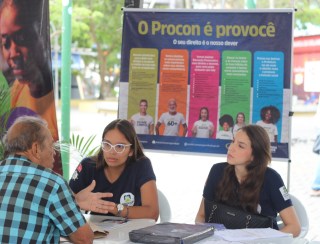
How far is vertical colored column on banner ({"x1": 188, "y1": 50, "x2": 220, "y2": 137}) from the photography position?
490 centimetres

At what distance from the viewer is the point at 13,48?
504cm

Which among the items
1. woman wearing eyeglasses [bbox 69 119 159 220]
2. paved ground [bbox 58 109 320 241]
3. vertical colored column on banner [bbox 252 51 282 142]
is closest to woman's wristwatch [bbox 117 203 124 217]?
woman wearing eyeglasses [bbox 69 119 159 220]

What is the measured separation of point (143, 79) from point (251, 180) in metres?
1.75

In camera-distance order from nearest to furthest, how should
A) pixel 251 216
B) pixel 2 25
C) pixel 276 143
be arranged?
pixel 251 216, pixel 276 143, pixel 2 25

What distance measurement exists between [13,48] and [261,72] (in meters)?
1.96

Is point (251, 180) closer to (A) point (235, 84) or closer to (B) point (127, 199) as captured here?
(B) point (127, 199)

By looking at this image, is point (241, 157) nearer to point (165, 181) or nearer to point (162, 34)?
point (162, 34)

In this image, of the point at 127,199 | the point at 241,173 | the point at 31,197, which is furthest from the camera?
the point at 127,199

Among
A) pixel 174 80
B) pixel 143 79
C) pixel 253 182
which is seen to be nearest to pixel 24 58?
pixel 143 79

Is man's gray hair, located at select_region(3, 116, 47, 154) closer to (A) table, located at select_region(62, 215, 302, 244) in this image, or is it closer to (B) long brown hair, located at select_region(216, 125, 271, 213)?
(A) table, located at select_region(62, 215, 302, 244)

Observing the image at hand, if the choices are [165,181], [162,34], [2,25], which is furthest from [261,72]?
[165,181]

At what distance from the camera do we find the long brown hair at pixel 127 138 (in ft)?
12.7

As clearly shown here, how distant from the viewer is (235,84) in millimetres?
4840

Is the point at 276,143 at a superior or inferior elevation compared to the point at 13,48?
inferior
